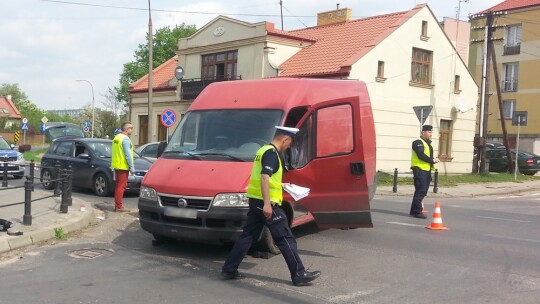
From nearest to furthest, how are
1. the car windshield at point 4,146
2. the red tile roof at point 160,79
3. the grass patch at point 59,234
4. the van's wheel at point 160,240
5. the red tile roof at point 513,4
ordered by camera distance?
→ the van's wheel at point 160,240 → the grass patch at point 59,234 → the car windshield at point 4,146 → the red tile roof at point 160,79 → the red tile roof at point 513,4

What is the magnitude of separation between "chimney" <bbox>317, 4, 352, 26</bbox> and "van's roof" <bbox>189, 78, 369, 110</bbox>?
2293 centimetres

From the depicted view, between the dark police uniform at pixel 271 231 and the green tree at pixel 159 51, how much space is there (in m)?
50.9

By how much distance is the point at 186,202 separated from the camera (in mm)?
7035

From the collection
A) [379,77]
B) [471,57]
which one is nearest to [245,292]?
[379,77]

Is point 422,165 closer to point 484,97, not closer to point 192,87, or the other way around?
point 484,97

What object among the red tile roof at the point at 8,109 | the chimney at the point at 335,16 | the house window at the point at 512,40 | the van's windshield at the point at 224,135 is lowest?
the van's windshield at the point at 224,135

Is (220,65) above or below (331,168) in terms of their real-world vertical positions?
above

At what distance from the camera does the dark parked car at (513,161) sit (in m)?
28.8

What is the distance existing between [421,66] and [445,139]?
393 centimetres

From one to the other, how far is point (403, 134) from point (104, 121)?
39.7 metres

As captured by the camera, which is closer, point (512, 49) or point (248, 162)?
point (248, 162)

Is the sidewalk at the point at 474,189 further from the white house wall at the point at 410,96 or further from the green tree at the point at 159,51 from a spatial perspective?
the green tree at the point at 159,51

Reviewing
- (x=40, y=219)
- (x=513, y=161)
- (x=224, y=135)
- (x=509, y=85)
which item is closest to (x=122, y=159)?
(x=40, y=219)

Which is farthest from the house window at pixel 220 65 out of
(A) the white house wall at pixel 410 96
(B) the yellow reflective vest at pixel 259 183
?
(B) the yellow reflective vest at pixel 259 183
